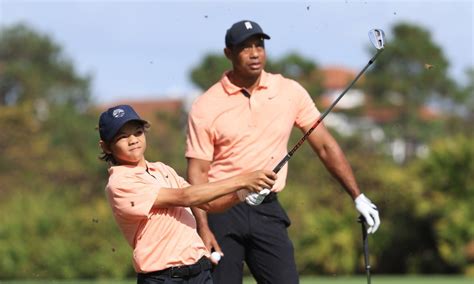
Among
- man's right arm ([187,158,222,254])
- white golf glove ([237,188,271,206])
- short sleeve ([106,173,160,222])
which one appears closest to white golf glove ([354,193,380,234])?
man's right arm ([187,158,222,254])

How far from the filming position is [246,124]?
7.87 m

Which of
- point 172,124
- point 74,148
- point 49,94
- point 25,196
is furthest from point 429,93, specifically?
point 25,196

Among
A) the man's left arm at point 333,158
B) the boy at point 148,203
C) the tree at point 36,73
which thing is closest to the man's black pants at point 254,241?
the man's left arm at point 333,158

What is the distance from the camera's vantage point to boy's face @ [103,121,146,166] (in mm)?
6270

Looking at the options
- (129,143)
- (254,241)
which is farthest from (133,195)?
(254,241)

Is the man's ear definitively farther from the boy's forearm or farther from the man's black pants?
the boy's forearm

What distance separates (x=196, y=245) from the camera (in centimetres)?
643

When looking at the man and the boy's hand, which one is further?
the man

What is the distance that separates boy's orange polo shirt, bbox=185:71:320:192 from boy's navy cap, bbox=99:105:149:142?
5.17 ft

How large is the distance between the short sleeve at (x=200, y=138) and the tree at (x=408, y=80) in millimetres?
57109

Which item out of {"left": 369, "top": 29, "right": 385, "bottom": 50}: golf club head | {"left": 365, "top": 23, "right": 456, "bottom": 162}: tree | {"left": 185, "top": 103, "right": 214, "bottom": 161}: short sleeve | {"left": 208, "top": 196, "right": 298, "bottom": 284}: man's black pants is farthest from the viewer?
{"left": 365, "top": 23, "right": 456, "bottom": 162}: tree

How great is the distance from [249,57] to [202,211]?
3.95ft

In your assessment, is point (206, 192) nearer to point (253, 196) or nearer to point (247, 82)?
point (253, 196)

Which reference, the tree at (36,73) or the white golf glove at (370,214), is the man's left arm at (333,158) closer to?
the white golf glove at (370,214)
